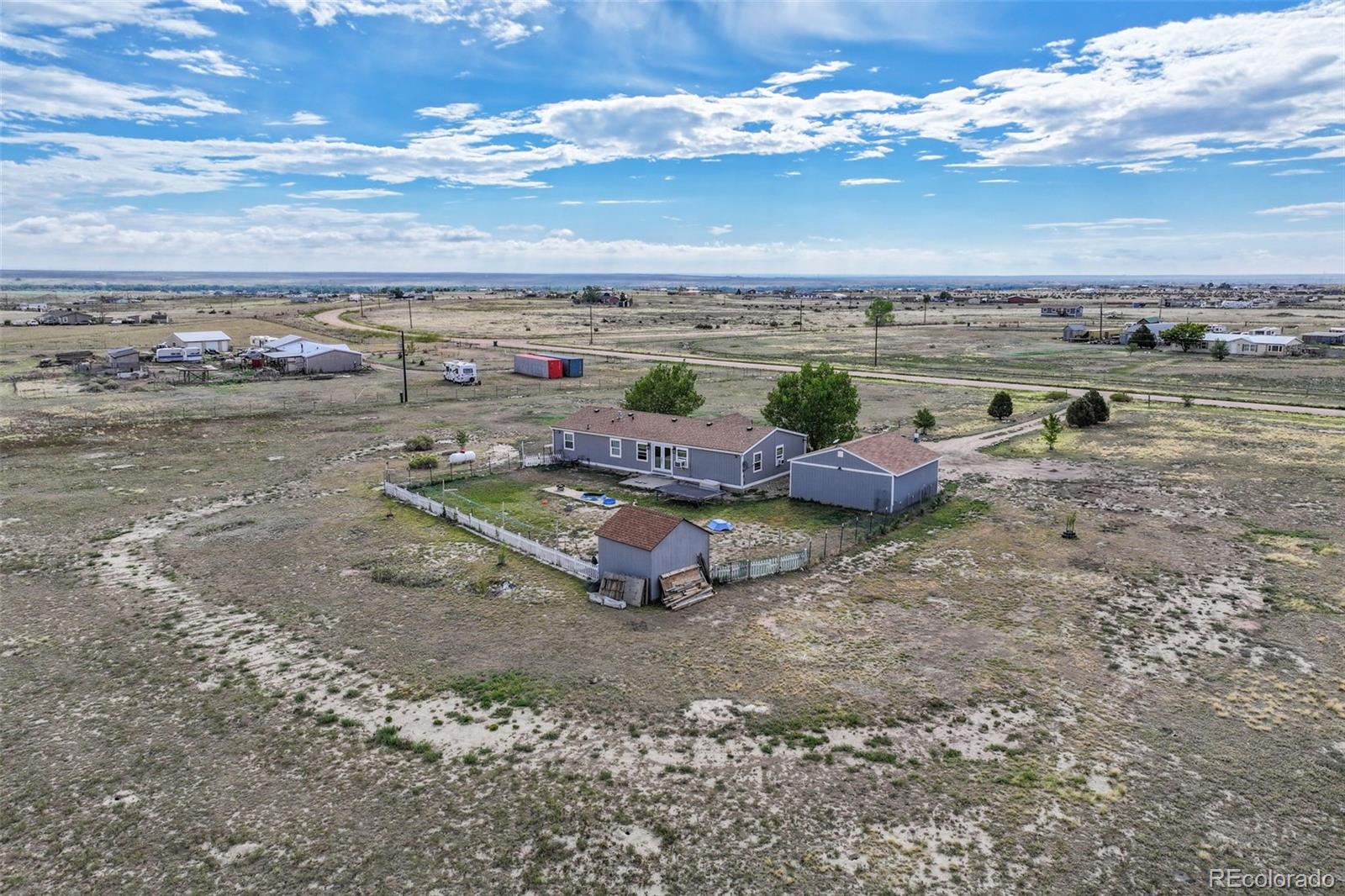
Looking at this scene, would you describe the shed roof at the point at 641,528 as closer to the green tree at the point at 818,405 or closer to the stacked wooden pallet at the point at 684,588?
the stacked wooden pallet at the point at 684,588

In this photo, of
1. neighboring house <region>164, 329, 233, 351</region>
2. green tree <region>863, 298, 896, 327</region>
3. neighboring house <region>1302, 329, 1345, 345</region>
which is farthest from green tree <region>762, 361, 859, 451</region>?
neighboring house <region>1302, 329, 1345, 345</region>

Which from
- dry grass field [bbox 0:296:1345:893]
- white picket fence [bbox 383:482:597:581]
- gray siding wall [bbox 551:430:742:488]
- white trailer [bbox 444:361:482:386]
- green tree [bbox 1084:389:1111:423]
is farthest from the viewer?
white trailer [bbox 444:361:482:386]

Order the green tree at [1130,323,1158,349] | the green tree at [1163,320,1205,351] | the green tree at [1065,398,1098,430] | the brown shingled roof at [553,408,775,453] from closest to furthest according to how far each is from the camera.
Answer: the brown shingled roof at [553,408,775,453] < the green tree at [1065,398,1098,430] < the green tree at [1163,320,1205,351] < the green tree at [1130,323,1158,349]

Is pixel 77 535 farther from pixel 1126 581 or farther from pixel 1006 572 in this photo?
pixel 1126 581

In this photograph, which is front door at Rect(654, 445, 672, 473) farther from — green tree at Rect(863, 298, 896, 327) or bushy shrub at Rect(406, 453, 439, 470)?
green tree at Rect(863, 298, 896, 327)

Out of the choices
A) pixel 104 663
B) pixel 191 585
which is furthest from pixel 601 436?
pixel 104 663

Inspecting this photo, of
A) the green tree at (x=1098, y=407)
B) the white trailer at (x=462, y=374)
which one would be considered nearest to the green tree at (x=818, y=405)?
the green tree at (x=1098, y=407)
